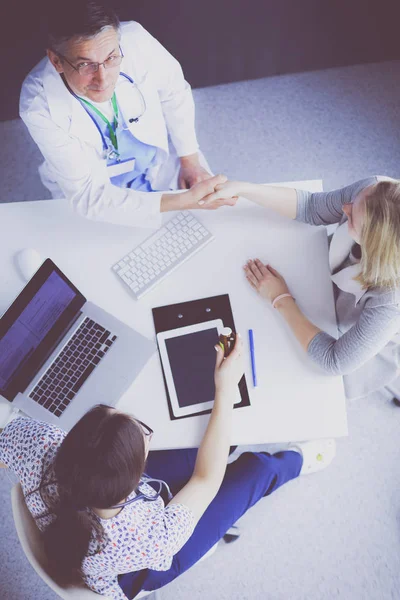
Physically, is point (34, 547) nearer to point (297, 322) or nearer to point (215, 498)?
point (215, 498)

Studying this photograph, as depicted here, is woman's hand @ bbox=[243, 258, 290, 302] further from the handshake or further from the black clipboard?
the handshake

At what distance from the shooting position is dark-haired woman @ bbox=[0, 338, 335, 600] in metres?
1.07

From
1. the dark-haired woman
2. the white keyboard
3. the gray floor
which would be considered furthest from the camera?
the gray floor

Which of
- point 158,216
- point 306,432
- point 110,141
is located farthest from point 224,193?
point 306,432

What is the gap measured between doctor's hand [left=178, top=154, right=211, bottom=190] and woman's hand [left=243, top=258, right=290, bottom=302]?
1.54 ft

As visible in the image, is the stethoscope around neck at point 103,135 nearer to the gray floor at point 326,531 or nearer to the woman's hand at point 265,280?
the woman's hand at point 265,280

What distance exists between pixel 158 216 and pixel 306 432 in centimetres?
70

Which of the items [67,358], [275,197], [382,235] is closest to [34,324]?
[67,358]

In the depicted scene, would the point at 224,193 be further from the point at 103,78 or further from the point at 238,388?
the point at 238,388

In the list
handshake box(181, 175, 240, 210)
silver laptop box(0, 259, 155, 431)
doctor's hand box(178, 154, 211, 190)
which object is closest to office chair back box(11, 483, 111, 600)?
silver laptop box(0, 259, 155, 431)

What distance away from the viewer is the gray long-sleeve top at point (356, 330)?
1265mm

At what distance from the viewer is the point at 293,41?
7.34ft

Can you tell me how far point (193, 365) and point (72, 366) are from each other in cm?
32

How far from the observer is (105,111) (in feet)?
5.04
